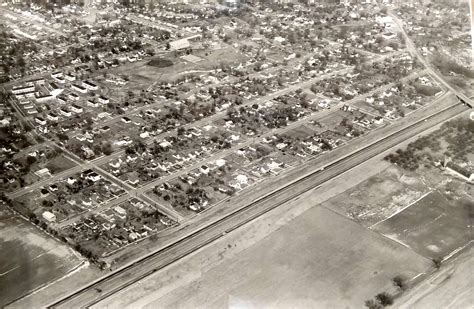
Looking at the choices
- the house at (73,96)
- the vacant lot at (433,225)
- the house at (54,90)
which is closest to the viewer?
the vacant lot at (433,225)

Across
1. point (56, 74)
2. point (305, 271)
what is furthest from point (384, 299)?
point (56, 74)

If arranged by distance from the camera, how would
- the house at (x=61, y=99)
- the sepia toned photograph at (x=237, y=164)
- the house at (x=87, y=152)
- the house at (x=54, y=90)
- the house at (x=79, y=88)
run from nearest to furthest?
1. the sepia toned photograph at (x=237, y=164)
2. the house at (x=87, y=152)
3. the house at (x=61, y=99)
4. the house at (x=54, y=90)
5. the house at (x=79, y=88)

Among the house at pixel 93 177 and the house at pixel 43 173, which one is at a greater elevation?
the house at pixel 93 177

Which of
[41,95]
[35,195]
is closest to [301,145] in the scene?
[35,195]

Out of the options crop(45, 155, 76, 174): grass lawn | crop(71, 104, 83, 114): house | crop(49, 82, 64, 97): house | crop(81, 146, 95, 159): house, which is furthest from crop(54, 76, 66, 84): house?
crop(45, 155, 76, 174): grass lawn

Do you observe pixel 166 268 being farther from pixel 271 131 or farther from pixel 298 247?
pixel 271 131

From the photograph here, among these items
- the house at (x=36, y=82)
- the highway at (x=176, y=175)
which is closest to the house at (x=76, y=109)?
the house at (x=36, y=82)

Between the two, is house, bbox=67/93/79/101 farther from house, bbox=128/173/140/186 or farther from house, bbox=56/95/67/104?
house, bbox=128/173/140/186

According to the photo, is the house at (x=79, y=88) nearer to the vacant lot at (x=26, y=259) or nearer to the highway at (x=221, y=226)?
the vacant lot at (x=26, y=259)
